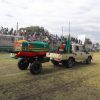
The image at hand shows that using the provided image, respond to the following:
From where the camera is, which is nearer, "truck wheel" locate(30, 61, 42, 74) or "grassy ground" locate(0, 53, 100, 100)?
"grassy ground" locate(0, 53, 100, 100)

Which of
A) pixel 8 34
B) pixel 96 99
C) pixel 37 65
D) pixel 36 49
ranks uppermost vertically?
pixel 8 34

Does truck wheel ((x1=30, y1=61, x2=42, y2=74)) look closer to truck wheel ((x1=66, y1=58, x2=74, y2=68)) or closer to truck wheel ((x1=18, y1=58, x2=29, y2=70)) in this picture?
truck wheel ((x1=18, y1=58, x2=29, y2=70))

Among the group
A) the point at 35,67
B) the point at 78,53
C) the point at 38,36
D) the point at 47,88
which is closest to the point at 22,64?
the point at 35,67

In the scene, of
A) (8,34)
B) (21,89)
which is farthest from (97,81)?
(8,34)

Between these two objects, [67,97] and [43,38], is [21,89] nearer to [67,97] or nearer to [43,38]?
[67,97]

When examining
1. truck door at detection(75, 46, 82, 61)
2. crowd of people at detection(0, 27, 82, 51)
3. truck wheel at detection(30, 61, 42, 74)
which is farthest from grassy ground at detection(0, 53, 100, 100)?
crowd of people at detection(0, 27, 82, 51)

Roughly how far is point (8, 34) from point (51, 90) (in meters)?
25.4

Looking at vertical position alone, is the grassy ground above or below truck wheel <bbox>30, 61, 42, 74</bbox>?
below

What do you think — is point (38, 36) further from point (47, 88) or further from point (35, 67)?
point (47, 88)

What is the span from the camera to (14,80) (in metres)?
11.7

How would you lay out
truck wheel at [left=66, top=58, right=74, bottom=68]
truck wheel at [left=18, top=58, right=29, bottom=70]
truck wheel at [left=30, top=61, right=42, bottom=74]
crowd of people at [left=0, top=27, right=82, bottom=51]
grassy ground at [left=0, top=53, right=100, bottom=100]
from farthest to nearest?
crowd of people at [left=0, top=27, right=82, bottom=51], truck wheel at [left=66, top=58, right=74, bottom=68], truck wheel at [left=18, top=58, right=29, bottom=70], truck wheel at [left=30, top=61, right=42, bottom=74], grassy ground at [left=0, top=53, right=100, bottom=100]

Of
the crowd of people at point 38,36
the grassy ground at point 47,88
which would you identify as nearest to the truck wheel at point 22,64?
the grassy ground at point 47,88

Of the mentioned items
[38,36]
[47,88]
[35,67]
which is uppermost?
[38,36]

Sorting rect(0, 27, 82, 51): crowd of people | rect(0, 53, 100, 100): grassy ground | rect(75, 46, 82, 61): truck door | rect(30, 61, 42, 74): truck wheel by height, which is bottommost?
rect(0, 53, 100, 100): grassy ground
